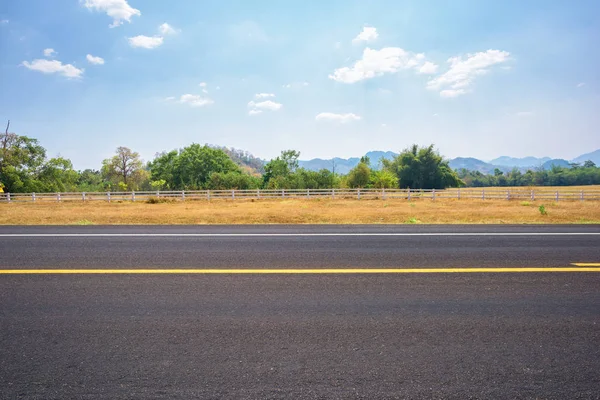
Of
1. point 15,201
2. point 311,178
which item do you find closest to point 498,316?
point 15,201

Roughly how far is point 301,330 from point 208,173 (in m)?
66.4

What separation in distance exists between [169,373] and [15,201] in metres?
38.0

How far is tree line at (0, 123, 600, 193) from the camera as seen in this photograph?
51.6 meters

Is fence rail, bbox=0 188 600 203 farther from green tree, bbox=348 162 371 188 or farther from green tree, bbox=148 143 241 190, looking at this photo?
green tree, bbox=148 143 241 190

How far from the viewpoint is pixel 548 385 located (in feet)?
7.96

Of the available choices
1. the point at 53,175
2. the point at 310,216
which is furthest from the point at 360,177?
the point at 53,175

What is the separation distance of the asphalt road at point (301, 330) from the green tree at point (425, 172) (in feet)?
229

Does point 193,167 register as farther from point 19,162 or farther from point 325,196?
point 325,196

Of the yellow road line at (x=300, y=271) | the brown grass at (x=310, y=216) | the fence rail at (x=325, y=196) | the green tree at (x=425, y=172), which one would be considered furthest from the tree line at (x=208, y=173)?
the yellow road line at (x=300, y=271)

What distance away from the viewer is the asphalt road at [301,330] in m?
2.46

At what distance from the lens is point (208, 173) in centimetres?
6694

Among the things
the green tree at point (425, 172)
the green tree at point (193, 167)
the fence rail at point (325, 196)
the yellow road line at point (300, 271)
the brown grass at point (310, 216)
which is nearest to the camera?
the yellow road line at point (300, 271)

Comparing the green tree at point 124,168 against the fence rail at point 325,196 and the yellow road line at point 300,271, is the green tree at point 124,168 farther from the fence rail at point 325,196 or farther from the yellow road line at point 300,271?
the yellow road line at point 300,271

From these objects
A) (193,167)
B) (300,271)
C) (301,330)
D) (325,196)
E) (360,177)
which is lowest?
(301,330)
